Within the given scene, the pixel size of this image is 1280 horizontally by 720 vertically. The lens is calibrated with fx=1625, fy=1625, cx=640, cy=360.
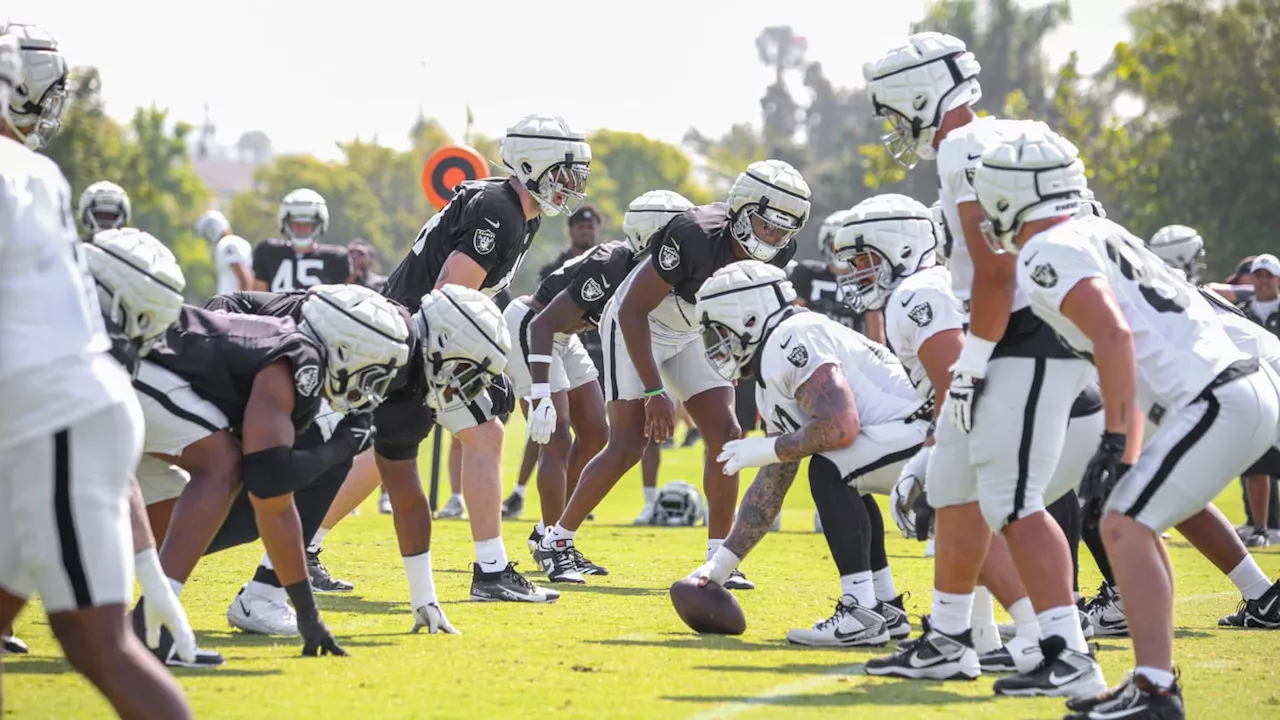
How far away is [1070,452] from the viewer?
244 inches

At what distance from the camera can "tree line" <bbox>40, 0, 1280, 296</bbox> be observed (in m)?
30.4

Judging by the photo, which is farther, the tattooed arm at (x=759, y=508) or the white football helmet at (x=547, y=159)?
the white football helmet at (x=547, y=159)

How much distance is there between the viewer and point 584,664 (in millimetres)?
6246

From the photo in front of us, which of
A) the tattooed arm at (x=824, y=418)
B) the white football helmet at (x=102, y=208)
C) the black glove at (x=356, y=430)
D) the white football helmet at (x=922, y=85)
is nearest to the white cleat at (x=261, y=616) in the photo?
the black glove at (x=356, y=430)

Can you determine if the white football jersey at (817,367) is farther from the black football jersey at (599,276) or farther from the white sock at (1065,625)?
the black football jersey at (599,276)

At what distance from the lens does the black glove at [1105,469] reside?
5145mm

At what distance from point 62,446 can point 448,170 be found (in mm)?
12239

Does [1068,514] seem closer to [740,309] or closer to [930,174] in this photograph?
[740,309]

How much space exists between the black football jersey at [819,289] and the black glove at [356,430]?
27.4 ft

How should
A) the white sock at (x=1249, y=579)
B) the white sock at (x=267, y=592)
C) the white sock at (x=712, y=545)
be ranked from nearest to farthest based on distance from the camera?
1. the white sock at (x=267, y=592)
2. the white sock at (x=1249, y=579)
3. the white sock at (x=712, y=545)

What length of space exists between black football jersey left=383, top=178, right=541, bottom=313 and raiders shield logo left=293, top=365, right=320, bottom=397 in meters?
2.33

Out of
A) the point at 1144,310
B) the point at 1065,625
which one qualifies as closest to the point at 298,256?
the point at 1065,625

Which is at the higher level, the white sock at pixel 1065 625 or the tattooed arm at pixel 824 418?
the tattooed arm at pixel 824 418

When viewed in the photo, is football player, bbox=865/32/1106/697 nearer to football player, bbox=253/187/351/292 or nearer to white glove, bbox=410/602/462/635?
white glove, bbox=410/602/462/635
